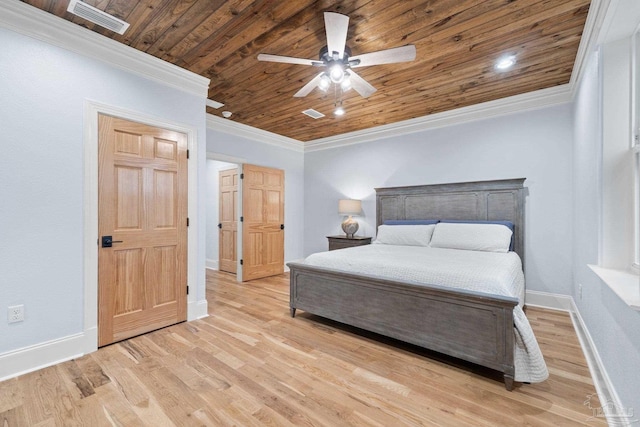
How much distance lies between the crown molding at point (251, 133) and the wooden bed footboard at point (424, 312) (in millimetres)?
2775

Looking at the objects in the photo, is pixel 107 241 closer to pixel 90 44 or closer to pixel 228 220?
pixel 90 44

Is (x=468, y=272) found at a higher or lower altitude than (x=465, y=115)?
lower

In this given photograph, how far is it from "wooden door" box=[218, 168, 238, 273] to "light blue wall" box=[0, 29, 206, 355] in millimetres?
3057

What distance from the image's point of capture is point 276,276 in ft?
17.1

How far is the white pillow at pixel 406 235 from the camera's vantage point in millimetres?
3742

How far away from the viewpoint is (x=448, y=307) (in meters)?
2.07

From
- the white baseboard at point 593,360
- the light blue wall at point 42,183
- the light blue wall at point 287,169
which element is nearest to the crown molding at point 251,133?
the light blue wall at point 287,169

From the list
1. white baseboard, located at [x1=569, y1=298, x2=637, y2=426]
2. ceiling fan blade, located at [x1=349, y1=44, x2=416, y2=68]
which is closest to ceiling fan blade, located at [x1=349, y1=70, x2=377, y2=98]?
ceiling fan blade, located at [x1=349, y1=44, x2=416, y2=68]

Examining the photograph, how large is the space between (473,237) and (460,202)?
767 mm

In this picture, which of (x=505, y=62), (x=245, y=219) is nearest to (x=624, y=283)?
(x=505, y=62)

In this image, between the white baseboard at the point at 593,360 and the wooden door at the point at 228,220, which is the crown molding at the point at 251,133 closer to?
the wooden door at the point at 228,220

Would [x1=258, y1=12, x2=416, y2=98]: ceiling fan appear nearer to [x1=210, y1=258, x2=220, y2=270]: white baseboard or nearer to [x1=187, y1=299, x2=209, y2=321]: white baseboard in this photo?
[x1=187, y1=299, x2=209, y2=321]: white baseboard

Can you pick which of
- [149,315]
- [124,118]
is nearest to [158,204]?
[124,118]

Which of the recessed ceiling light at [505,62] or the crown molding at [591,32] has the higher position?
the recessed ceiling light at [505,62]
